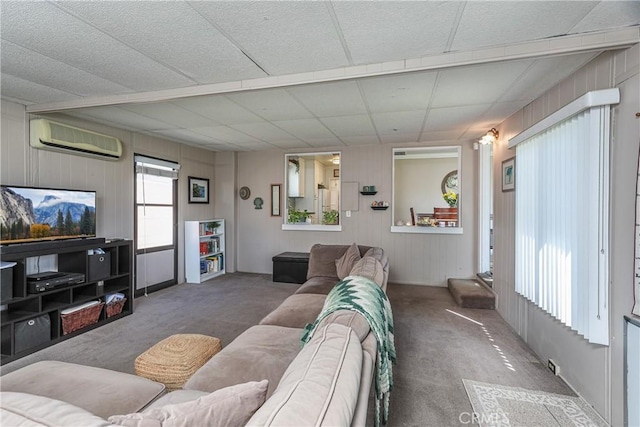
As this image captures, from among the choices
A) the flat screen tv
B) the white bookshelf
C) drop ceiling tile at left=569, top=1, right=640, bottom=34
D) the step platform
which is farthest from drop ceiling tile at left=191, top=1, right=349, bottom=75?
the white bookshelf

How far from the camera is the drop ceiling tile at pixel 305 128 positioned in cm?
400

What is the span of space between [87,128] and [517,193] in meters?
5.29

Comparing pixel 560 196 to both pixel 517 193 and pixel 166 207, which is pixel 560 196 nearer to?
pixel 517 193

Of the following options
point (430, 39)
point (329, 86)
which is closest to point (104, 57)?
point (329, 86)

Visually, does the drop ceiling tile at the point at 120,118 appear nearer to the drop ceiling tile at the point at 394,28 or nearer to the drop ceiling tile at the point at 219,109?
the drop ceiling tile at the point at 219,109

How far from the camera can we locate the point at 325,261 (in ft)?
13.3

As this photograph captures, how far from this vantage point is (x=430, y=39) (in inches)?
76.7

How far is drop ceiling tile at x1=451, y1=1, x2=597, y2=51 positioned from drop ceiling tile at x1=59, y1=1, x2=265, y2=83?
1516 millimetres

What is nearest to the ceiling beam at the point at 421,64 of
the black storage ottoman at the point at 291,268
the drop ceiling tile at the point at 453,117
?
the drop ceiling tile at the point at 453,117

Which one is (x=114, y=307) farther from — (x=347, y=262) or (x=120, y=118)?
(x=347, y=262)

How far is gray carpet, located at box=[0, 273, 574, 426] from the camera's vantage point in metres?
2.14

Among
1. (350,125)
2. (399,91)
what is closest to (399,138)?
(350,125)

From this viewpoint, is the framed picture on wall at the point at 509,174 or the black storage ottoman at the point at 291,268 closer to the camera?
the framed picture on wall at the point at 509,174

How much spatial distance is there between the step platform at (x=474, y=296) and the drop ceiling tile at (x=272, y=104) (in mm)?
3207
